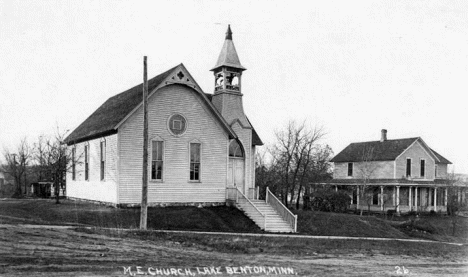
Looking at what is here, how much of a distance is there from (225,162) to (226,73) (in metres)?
5.74

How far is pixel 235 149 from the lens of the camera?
29.3m

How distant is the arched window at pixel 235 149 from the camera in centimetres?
2908

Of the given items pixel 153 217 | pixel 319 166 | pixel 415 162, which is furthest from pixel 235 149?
pixel 319 166

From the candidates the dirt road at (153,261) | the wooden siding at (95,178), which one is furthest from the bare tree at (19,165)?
the dirt road at (153,261)

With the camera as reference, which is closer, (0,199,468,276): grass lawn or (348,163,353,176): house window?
(0,199,468,276): grass lawn

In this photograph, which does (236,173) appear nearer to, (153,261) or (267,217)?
(267,217)

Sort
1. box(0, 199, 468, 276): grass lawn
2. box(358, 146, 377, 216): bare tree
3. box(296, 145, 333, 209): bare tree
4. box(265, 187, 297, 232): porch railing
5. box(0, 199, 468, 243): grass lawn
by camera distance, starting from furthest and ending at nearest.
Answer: box(296, 145, 333, 209): bare tree → box(358, 146, 377, 216): bare tree → box(265, 187, 297, 232): porch railing → box(0, 199, 468, 243): grass lawn → box(0, 199, 468, 276): grass lawn

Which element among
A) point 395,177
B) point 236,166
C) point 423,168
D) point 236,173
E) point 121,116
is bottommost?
point 395,177

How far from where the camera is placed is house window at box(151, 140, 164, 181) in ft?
82.5

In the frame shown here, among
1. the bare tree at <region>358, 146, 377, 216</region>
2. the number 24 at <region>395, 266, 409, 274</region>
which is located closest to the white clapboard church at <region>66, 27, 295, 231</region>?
the number 24 at <region>395, 266, 409, 274</region>

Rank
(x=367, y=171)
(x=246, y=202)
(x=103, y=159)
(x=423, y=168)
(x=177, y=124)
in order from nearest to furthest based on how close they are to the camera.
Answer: (x=177, y=124), (x=246, y=202), (x=103, y=159), (x=367, y=171), (x=423, y=168)

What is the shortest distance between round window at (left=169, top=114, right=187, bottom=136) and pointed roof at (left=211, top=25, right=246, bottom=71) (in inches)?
200

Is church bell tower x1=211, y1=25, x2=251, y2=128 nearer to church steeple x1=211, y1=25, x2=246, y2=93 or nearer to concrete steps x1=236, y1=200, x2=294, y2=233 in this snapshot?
church steeple x1=211, y1=25, x2=246, y2=93

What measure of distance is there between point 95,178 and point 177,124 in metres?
6.23
